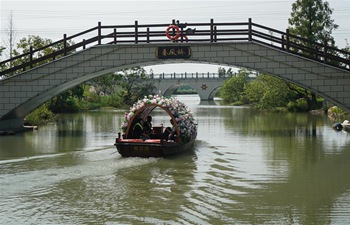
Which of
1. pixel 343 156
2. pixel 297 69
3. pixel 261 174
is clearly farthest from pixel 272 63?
pixel 261 174

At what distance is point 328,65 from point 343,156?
5.86 metres

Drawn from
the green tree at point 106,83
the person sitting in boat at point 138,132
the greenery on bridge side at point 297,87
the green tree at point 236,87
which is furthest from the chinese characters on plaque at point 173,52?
the green tree at point 236,87

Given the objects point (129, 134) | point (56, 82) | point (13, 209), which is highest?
point (56, 82)

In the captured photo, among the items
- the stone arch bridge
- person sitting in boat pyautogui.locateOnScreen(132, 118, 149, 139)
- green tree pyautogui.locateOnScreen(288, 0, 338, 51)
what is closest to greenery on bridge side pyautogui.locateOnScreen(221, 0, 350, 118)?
green tree pyautogui.locateOnScreen(288, 0, 338, 51)

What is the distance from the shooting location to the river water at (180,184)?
28.5 ft

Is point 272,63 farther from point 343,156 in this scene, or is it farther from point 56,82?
point 56,82

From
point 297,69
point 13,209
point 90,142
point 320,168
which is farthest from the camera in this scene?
point 297,69

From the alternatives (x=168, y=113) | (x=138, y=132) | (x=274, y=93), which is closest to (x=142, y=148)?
(x=138, y=132)

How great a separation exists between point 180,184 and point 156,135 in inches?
216

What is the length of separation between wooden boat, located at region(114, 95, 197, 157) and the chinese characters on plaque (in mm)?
4674

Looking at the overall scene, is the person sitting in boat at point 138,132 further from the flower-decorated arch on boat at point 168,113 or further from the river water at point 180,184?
the river water at point 180,184

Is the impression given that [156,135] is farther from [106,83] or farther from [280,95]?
[106,83]

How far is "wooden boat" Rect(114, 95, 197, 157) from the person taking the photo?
14719 mm

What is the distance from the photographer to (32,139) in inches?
784
